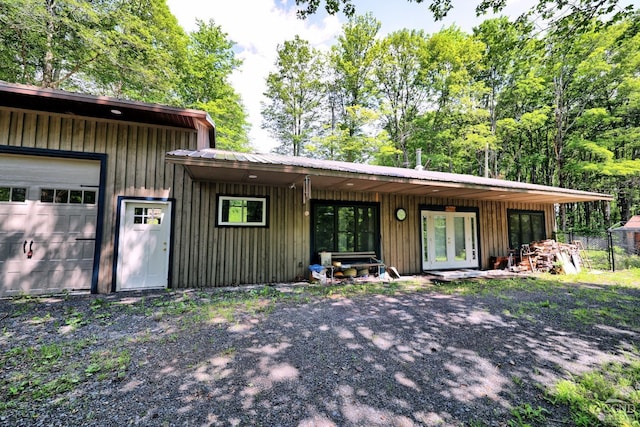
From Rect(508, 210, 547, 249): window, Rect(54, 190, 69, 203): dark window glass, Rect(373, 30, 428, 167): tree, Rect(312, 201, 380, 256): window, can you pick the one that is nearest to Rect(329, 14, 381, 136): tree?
Rect(373, 30, 428, 167): tree

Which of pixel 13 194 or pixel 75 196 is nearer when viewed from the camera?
pixel 13 194

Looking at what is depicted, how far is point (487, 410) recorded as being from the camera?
196 cm

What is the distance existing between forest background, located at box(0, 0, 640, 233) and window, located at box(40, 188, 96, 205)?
261 inches

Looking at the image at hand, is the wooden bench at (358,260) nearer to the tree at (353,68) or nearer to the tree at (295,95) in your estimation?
the tree at (353,68)

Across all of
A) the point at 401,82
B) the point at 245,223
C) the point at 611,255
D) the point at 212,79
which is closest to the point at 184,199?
the point at 245,223

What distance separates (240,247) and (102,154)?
3382 mm

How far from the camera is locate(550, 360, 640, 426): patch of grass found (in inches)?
73.5

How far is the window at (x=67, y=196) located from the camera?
17.1 ft

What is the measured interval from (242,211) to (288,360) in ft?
14.1

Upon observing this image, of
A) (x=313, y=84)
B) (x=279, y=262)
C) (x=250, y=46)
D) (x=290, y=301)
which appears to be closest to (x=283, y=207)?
Answer: (x=279, y=262)

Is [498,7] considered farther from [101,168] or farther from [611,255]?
[611,255]

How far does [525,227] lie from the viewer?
977 centimetres

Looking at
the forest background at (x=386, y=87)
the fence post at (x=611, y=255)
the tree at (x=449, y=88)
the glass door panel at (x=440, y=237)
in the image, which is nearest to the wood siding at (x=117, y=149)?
the forest background at (x=386, y=87)

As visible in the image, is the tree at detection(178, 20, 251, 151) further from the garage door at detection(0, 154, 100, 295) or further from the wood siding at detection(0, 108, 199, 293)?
the garage door at detection(0, 154, 100, 295)
